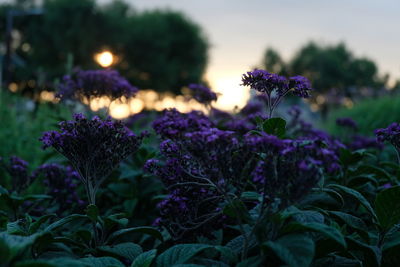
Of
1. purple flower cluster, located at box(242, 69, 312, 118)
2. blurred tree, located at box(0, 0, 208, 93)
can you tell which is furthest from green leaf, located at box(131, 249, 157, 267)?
blurred tree, located at box(0, 0, 208, 93)

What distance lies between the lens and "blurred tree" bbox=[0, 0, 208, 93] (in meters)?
47.3

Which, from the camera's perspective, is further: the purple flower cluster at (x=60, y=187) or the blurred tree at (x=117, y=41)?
the blurred tree at (x=117, y=41)

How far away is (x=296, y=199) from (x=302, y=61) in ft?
271

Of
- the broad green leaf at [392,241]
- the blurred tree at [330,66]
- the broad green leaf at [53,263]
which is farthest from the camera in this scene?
the blurred tree at [330,66]

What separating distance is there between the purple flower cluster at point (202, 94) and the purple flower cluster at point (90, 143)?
188 cm

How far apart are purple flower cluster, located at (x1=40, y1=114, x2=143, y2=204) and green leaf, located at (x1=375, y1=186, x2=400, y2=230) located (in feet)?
6.07

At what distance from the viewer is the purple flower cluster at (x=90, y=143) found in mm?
2994

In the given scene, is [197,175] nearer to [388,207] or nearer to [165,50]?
[388,207]

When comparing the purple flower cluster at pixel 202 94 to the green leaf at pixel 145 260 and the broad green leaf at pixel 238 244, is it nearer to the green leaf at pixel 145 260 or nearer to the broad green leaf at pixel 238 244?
the broad green leaf at pixel 238 244

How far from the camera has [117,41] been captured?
48219 mm

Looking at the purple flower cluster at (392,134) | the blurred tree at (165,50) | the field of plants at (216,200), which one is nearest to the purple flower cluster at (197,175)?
the field of plants at (216,200)

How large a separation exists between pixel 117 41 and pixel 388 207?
158ft

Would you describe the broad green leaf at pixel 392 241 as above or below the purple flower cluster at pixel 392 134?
below

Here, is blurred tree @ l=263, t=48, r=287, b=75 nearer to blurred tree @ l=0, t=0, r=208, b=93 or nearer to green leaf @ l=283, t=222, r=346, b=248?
blurred tree @ l=0, t=0, r=208, b=93
